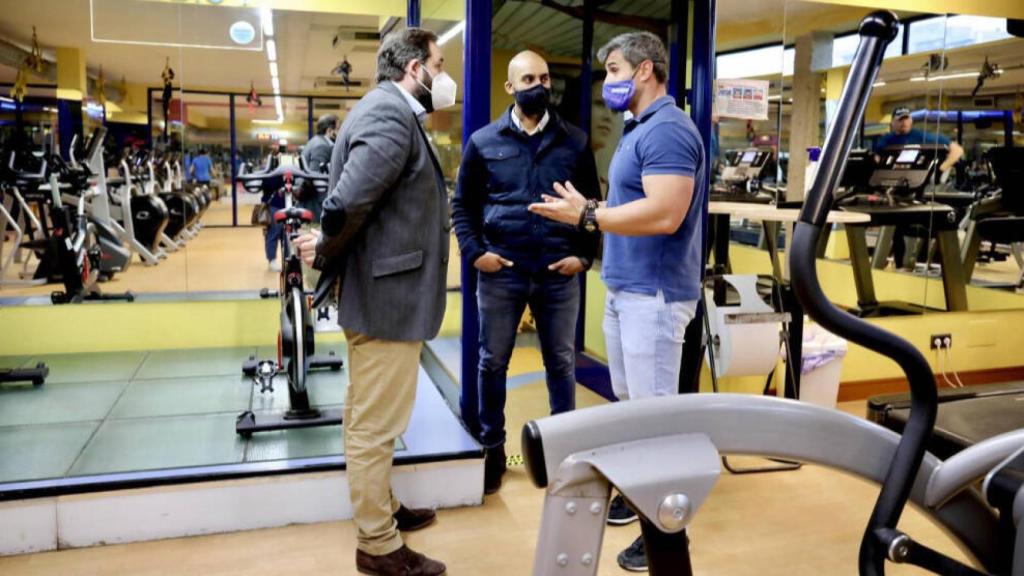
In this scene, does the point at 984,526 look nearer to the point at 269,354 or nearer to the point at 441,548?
the point at 441,548

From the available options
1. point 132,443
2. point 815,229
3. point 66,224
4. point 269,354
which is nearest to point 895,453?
point 815,229

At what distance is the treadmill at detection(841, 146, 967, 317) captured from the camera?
528 cm

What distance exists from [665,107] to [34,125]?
16.4ft

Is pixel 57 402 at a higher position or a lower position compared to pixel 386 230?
lower

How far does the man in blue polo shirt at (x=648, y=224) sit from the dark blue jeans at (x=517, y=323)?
57 centimetres

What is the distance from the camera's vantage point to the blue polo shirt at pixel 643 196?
252 cm

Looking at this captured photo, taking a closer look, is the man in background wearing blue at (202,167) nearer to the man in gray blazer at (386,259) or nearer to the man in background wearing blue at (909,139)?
the man in gray blazer at (386,259)

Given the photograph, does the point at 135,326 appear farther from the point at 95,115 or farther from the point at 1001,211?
the point at 1001,211

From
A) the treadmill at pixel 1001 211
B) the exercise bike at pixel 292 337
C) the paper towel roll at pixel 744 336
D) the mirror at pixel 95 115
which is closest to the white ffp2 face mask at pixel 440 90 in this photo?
the exercise bike at pixel 292 337

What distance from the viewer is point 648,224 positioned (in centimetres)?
246

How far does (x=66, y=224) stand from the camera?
546 centimetres

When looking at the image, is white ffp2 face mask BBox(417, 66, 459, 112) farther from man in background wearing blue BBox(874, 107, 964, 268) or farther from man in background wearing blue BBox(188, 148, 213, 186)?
man in background wearing blue BBox(188, 148, 213, 186)

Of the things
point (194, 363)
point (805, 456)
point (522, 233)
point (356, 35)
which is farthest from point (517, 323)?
point (356, 35)

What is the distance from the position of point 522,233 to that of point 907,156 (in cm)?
340
